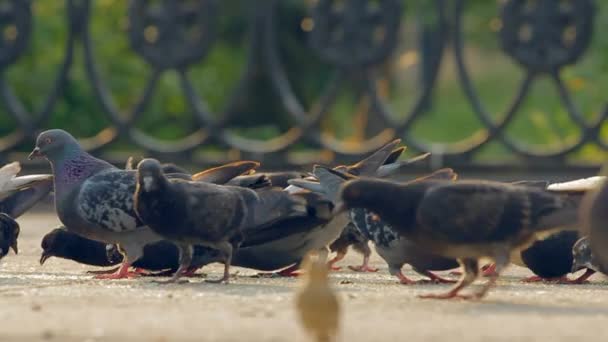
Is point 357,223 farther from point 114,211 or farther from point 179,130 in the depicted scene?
point 179,130

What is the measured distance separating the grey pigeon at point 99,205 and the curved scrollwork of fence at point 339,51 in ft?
21.1

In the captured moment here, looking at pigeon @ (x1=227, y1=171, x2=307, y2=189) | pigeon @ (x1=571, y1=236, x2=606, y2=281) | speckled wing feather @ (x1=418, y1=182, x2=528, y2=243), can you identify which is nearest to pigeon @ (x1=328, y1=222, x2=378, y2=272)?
pigeon @ (x1=227, y1=171, x2=307, y2=189)

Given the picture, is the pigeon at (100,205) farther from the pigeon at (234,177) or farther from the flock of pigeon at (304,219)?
the pigeon at (234,177)

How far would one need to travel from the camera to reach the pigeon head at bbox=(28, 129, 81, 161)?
9.98m

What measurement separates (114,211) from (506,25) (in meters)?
7.15

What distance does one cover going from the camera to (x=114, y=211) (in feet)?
30.8

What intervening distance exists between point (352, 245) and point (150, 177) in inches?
89.9

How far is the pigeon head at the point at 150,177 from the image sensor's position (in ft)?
28.7

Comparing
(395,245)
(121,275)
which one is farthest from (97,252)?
(395,245)

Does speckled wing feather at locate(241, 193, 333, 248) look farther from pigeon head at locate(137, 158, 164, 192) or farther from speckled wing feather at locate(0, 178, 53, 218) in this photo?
speckled wing feather at locate(0, 178, 53, 218)

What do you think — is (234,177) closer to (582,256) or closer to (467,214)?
(582,256)

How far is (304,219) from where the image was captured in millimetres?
9484

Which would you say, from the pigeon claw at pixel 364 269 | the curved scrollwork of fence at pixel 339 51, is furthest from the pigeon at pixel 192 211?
the curved scrollwork of fence at pixel 339 51

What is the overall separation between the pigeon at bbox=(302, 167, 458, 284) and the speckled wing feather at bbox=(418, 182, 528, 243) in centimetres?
110
